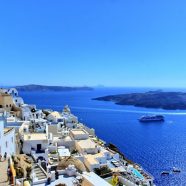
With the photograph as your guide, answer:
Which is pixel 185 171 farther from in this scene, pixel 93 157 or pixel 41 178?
pixel 41 178

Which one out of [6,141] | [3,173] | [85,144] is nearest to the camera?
[3,173]

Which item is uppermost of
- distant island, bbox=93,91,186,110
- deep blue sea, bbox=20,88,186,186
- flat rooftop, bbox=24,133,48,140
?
flat rooftop, bbox=24,133,48,140

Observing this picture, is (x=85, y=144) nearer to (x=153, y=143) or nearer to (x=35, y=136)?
(x=35, y=136)

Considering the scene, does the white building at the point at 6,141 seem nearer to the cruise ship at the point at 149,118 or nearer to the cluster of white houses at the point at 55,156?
the cluster of white houses at the point at 55,156

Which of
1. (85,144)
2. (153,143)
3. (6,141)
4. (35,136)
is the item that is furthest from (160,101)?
(6,141)

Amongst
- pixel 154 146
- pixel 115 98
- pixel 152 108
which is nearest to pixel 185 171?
pixel 154 146

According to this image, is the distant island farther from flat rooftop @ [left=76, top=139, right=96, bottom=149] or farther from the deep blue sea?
flat rooftop @ [left=76, top=139, right=96, bottom=149]

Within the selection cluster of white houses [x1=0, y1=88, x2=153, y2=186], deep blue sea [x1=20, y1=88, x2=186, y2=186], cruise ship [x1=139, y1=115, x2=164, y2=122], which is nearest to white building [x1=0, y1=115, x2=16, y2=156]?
cluster of white houses [x1=0, y1=88, x2=153, y2=186]

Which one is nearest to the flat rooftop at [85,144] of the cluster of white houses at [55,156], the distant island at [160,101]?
the cluster of white houses at [55,156]
